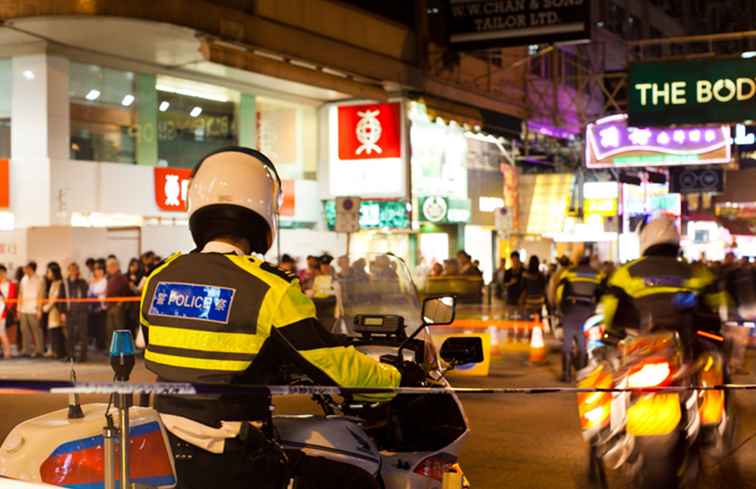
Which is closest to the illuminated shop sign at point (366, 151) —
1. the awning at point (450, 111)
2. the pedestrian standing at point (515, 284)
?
the awning at point (450, 111)

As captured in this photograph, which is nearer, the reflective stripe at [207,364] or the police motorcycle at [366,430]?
the police motorcycle at [366,430]

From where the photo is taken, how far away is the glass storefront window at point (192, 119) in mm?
23625

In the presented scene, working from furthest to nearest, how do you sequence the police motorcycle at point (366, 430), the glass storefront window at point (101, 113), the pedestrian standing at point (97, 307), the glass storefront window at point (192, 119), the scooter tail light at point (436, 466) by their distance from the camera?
the glass storefront window at point (192, 119)
the glass storefront window at point (101, 113)
the pedestrian standing at point (97, 307)
the scooter tail light at point (436, 466)
the police motorcycle at point (366, 430)

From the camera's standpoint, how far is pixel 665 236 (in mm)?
6730

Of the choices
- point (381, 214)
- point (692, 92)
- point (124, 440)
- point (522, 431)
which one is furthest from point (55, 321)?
point (124, 440)

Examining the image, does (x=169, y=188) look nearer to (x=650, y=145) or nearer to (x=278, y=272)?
(x=650, y=145)

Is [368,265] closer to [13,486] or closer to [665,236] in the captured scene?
[665,236]

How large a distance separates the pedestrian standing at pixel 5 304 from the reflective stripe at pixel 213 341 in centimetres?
1499

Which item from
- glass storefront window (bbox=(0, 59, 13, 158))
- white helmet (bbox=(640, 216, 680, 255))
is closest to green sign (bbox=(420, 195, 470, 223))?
glass storefront window (bbox=(0, 59, 13, 158))

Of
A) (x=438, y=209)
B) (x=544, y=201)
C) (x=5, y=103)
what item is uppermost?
(x=5, y=103)

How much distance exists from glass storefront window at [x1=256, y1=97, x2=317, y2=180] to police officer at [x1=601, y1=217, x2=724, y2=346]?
68.4 feet

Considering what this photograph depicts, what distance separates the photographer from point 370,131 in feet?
88.8

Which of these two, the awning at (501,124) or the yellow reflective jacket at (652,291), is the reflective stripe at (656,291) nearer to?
the yellow reflective jacket at (652,291)

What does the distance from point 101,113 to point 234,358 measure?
63.6ft
